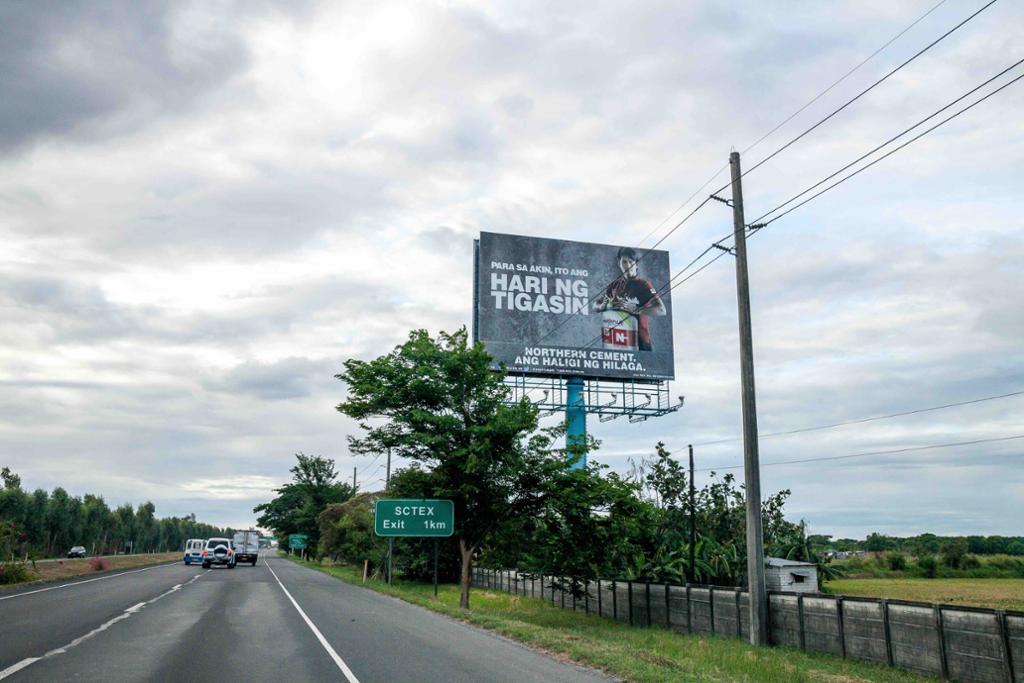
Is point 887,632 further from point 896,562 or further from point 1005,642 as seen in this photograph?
point 896,562

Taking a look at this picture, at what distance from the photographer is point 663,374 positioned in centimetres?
4497

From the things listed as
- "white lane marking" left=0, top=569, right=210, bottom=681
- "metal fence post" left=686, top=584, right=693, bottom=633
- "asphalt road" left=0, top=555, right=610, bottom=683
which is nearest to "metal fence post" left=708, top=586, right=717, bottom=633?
A: "metal fence post" left=686, top=584, right=693, bottom=633

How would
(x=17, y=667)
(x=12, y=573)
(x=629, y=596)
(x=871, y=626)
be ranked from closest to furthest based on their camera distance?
1. (x=17, y=667)
2. (x=871, y=626)
3. (x=629, y=596)
4. (x=12, y=573)

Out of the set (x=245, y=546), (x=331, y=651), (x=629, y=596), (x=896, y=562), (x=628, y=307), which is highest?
(x=628, y=307)

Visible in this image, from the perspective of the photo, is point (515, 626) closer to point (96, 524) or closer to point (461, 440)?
point (461, 440)

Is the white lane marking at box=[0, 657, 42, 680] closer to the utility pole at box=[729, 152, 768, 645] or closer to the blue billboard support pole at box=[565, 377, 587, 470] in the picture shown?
the utility pole at box=[729, 152, 768, 645]

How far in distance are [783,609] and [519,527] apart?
11578 mm

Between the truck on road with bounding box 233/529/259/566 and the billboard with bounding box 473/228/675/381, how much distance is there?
1619 inches

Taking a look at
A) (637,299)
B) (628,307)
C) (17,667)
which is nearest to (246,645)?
(17,667)

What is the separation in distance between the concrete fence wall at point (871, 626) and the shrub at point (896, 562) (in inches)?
2080

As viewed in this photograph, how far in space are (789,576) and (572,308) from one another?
19.7 m

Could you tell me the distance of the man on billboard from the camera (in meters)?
A: 44.8

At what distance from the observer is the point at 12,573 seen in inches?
1299

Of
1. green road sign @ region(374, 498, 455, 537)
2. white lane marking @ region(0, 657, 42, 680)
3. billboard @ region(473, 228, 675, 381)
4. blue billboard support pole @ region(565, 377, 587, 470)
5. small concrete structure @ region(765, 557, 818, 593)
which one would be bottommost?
white lane marking @ region(0, 657, 42, 680)
